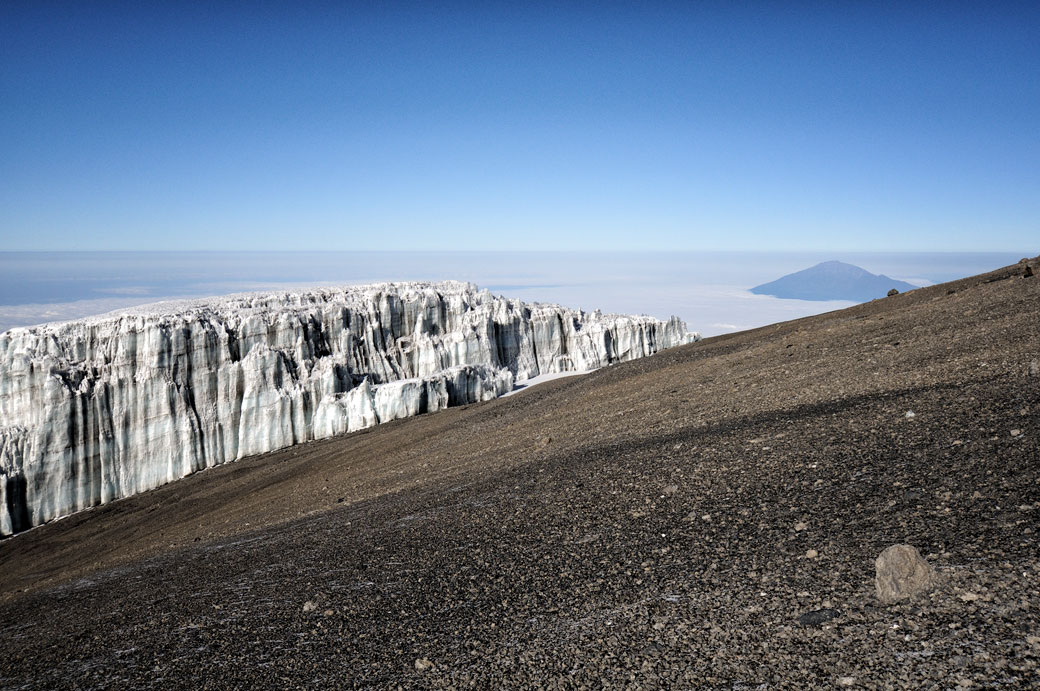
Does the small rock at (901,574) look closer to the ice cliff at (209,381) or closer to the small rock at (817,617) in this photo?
the small rock at (817,617)

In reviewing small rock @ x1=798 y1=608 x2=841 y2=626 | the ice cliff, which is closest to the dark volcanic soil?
small rock @ x1=798 y1=608 x2=841 y2=626

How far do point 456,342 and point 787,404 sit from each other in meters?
29.6

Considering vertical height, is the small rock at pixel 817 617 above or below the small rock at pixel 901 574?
below

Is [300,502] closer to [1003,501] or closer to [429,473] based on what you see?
[429,473]

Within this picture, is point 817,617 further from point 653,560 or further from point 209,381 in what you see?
point 209,381

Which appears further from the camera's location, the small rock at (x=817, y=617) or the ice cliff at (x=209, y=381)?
the ice cliff at (x=209, y=381)

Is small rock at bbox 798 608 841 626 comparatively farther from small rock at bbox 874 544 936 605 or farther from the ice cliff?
the ice cliff

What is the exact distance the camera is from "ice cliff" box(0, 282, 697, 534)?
3219cm

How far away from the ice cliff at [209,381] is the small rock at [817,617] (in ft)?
98.7

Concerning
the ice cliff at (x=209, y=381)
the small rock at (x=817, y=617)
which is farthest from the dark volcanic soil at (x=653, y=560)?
the ice cliff at (x=209, y=381)

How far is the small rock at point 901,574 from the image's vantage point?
7039mm

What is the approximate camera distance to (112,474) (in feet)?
110

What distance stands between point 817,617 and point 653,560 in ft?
7.98

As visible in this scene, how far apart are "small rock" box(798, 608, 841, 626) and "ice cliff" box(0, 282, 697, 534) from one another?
30.1m
